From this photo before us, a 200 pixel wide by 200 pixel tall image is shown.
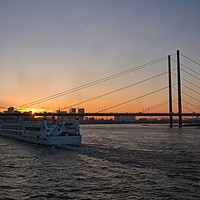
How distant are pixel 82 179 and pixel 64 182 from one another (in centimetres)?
118

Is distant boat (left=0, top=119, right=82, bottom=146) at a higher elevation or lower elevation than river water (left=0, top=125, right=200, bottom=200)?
higher

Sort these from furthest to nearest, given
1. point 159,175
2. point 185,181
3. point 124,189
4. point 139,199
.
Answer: point 159,175 < point 185,181 < point 124,189 < point 139,199

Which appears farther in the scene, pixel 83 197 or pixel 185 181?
pixel 185 181

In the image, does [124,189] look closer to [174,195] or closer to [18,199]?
[174,195]

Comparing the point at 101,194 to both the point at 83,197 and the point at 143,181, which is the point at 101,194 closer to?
the point at 83,197

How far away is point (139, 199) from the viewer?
1171 cm

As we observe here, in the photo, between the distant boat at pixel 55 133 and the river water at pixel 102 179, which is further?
the distant boat at pixel 55 133

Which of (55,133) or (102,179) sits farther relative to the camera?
(55,133)

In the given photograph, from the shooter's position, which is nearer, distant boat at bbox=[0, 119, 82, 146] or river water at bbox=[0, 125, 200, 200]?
river water at bbox=[0, 125, 200, 200]

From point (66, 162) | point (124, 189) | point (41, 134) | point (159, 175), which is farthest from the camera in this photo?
point (41, 134)

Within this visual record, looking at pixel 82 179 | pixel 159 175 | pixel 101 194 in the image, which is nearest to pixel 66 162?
pixel 82 179

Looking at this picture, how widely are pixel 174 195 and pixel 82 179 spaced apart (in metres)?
5.39

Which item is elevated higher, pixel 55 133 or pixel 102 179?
pixel 55 133

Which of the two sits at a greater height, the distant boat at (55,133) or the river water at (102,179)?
the distant boat at (55,133)
